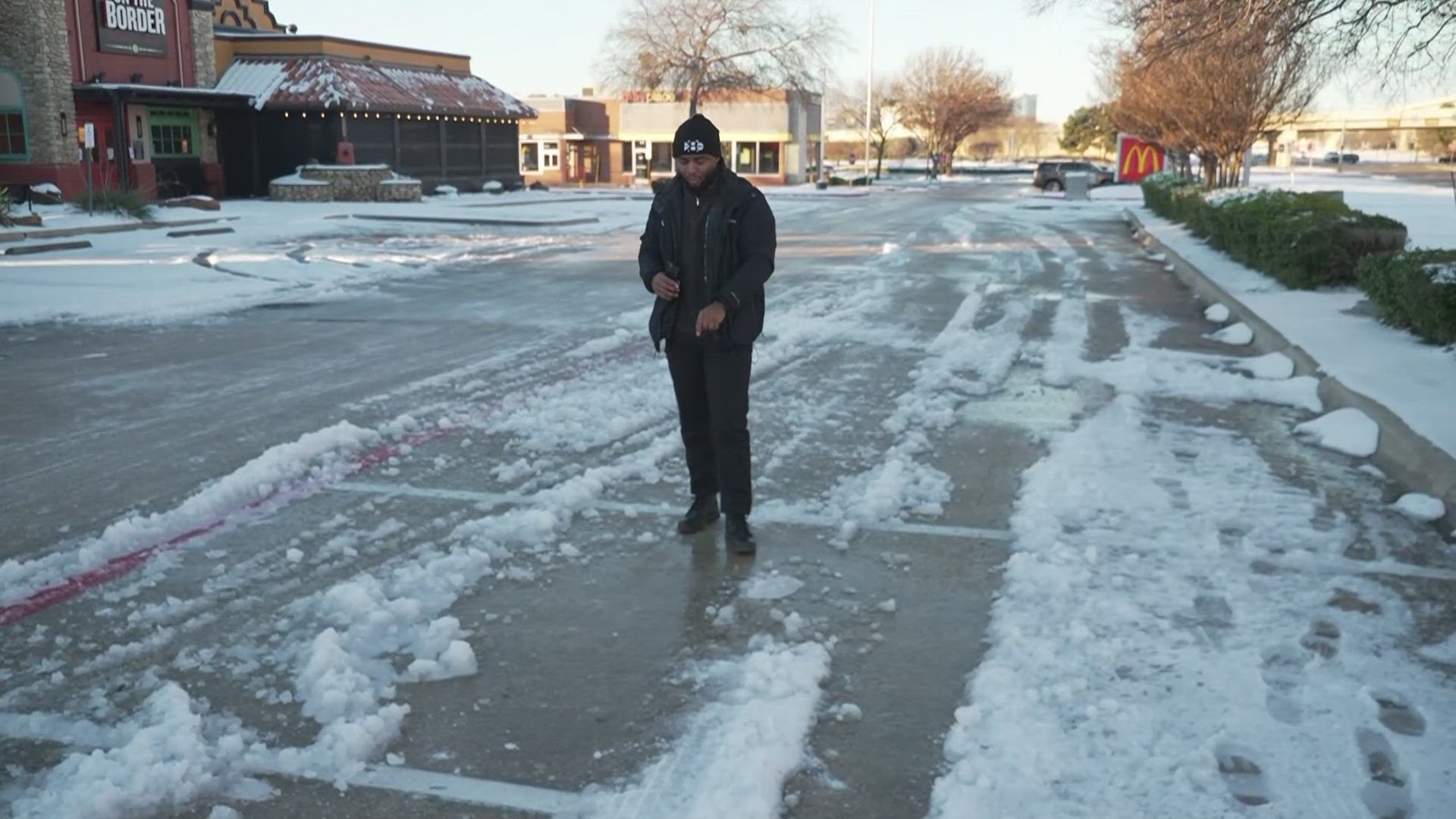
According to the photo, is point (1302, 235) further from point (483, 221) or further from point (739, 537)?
point (483, 221)

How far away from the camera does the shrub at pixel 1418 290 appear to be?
30.6 ft

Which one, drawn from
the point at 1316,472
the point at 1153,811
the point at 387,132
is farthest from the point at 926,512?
the point at 387,132

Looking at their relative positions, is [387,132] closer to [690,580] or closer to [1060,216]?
[1060,216]

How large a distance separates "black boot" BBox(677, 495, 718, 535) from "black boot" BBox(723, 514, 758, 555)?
0.27m

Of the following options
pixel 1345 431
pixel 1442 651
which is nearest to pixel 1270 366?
pixel 1345 431

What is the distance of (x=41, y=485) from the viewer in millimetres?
6430

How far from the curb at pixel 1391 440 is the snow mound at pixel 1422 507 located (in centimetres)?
4

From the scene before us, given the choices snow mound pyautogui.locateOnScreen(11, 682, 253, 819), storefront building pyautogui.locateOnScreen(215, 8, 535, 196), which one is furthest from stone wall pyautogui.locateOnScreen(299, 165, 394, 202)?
snow mound pyautogui.locateOnScreen(11, 682, 253, 819)

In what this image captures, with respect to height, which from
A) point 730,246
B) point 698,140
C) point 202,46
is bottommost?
point 730,246

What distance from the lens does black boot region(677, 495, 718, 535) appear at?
19.0ft

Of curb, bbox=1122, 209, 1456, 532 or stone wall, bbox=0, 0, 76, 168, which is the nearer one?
curb, bbox=1122, 209, 1456, 532

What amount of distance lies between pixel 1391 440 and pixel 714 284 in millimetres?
4492

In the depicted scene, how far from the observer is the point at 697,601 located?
493 cm

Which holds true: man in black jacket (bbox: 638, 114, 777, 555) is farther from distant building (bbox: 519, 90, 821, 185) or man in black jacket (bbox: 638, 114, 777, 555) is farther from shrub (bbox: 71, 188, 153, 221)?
distant building (bbox: 519, 90, 821, 185)
